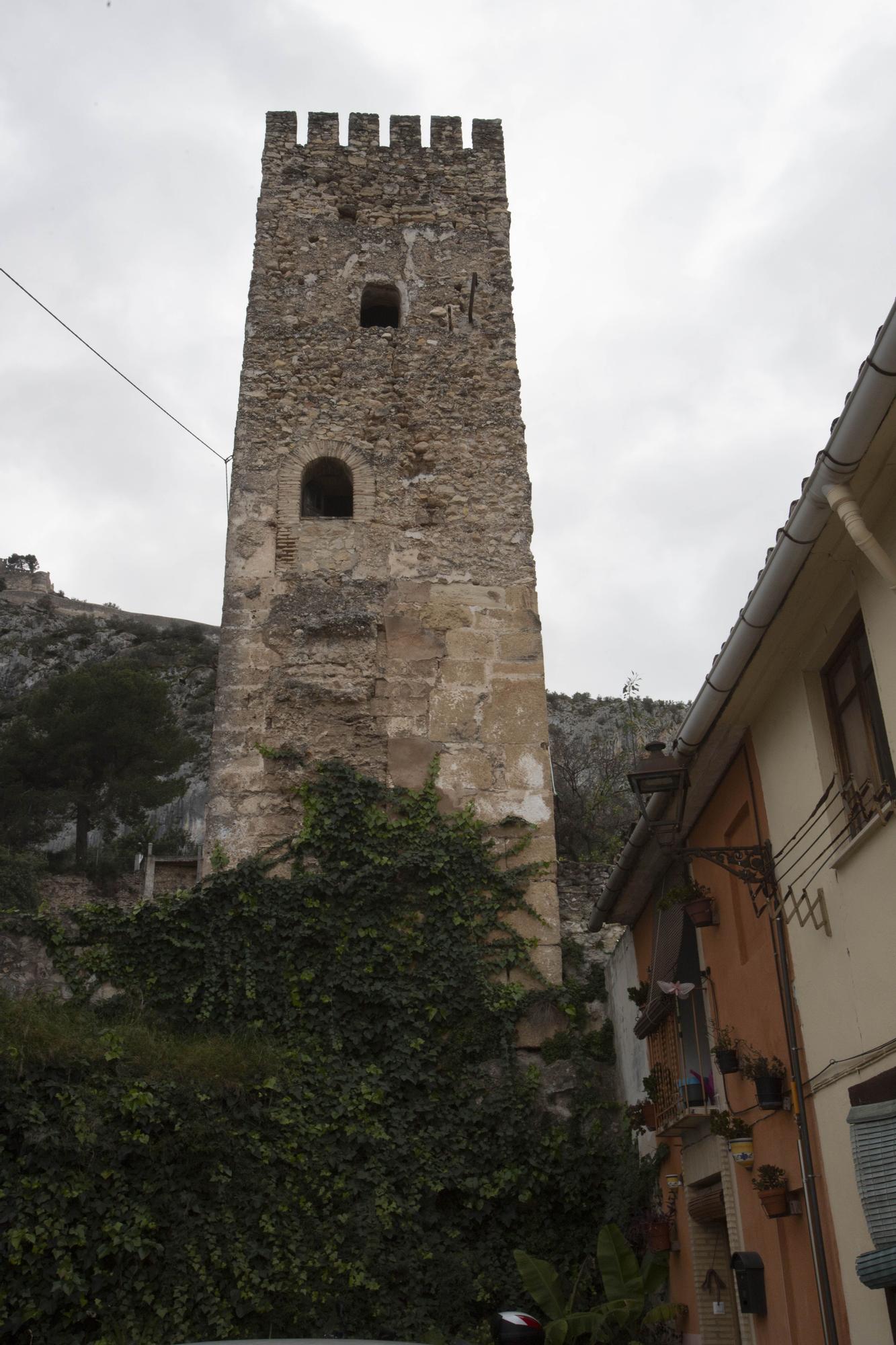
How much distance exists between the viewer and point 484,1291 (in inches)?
374

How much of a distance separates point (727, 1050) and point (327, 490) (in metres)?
8.52

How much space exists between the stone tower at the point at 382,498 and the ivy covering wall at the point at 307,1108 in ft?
2.39

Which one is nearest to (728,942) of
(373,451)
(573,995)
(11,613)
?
(573,995)

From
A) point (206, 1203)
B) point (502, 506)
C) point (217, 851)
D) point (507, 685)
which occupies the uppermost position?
point (502, 506)

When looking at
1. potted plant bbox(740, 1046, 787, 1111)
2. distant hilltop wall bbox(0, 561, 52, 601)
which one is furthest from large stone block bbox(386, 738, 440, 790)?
distant hilltop wall bbox(0, 561, 52, 601)

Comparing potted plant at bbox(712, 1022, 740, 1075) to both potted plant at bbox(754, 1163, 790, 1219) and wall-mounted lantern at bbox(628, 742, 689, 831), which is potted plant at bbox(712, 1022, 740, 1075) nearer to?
potted plant at bbox(754, 1163, 790, 1219)

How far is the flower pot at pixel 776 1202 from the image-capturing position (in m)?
7.05

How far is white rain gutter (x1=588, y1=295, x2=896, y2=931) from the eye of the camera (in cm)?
498

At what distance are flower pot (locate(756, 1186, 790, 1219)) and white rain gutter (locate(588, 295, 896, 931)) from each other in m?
2.53

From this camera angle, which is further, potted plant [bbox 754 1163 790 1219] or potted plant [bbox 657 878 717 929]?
potted plant [bbox 657 878 717 929]

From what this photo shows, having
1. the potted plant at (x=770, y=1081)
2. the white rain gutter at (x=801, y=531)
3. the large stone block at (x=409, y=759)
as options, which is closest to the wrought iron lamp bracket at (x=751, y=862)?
the white rain gutter at (x=801, y=531)

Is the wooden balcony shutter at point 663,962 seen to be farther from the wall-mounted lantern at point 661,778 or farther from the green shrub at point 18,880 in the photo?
the green shrub at point 18,880

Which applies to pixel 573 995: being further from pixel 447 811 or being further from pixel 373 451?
pixel 373 451

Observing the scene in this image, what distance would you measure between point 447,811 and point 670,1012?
3349 millimetres
